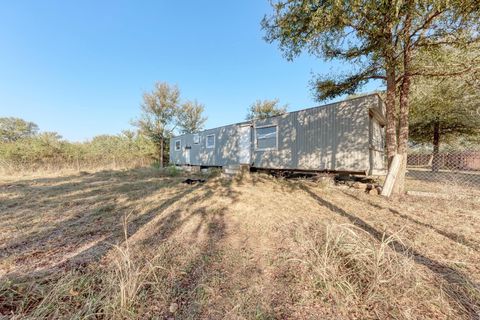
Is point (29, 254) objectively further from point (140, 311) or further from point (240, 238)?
point (240, 238)

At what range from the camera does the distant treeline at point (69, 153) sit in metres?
11.9

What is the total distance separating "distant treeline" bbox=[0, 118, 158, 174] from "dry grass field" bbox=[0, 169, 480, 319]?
10.9 m

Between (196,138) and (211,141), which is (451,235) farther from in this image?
(196,138)

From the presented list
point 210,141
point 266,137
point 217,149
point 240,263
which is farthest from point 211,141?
point 240,263

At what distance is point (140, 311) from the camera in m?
1.43

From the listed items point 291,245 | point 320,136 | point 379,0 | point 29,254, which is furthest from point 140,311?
point 320,136

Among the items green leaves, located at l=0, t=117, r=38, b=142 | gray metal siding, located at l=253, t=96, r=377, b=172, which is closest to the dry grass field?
gray metal siding, located at l=253, t=96, r=377, b=172

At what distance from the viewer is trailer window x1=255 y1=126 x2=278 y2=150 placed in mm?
8523

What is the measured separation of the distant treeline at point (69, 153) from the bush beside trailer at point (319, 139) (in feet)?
32.5

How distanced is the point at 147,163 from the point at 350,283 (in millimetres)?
18544

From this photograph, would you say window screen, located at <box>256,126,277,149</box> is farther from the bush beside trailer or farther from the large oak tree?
the large oak tree

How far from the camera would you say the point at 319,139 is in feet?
23.0

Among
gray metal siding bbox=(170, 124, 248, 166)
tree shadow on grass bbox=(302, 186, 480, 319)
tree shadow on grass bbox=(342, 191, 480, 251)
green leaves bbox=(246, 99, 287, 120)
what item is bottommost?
tree shadow on grass bbox=(302, 186, 480, 319)

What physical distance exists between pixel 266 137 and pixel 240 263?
7.20 m
